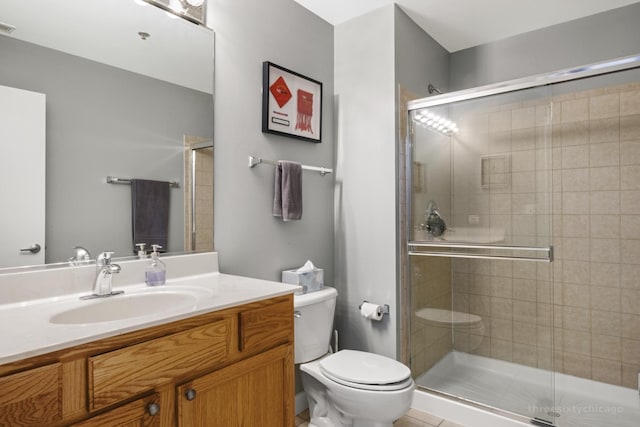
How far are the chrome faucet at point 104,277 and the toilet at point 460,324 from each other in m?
1.82

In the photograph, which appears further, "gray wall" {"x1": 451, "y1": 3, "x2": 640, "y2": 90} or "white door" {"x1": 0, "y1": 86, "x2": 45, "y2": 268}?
"gray wall" {"x1": 451, "y1": 3, "x2": 640, "y2": 90}

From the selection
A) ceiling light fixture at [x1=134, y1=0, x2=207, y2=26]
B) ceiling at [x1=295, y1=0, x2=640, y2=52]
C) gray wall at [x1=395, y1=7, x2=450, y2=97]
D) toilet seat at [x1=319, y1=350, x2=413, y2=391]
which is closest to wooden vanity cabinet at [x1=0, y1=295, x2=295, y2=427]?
toilet seat at [x1=319, y1=350, x2=413, y2=391]

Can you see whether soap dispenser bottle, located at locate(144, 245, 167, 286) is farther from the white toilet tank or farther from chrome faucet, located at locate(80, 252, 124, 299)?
the white toilet tank

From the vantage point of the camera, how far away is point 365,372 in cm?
177

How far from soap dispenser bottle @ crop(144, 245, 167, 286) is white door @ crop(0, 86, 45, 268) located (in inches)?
13.7

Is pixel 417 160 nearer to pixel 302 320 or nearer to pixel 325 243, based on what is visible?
pixel 325 243

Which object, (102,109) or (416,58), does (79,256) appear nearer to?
(102,109)

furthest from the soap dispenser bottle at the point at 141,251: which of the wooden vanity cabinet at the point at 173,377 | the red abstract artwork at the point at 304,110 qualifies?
the red abstract artwork at the point at 304,110

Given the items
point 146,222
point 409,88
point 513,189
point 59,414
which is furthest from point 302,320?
point 409,88

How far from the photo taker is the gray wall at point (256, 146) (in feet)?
6.14

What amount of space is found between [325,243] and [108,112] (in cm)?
142

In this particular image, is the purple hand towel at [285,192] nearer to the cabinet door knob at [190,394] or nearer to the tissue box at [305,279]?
the tissue box at [305,279]

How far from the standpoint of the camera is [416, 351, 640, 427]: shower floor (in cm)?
209

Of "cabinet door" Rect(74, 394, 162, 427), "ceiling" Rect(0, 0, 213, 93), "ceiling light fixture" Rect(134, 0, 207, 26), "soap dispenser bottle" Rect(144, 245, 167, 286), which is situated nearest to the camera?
"cabinet door" Rect(74, 394, 162, 427)
